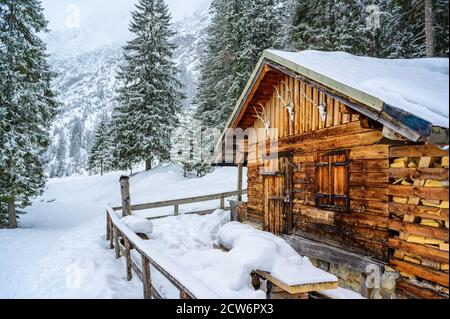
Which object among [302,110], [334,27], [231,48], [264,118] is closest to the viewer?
[302,110]

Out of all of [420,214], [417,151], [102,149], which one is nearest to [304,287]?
[420,214]

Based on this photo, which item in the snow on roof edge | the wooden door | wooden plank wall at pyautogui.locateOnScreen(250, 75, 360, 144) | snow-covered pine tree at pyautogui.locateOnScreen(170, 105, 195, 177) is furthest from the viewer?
snow-covered pine tree at pyautogui.locateOnScreen(170, 105, 195, 177)

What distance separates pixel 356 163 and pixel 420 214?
1811 millimetres

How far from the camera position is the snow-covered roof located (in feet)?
15.1

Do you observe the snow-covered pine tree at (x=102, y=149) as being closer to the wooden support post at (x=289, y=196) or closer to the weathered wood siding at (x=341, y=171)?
the wooden support post at (x=289, y=196)

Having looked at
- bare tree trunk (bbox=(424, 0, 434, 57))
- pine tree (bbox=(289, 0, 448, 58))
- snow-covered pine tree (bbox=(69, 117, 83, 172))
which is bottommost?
snow-covered pine tree (bbox=(69, 117, 83, 172))

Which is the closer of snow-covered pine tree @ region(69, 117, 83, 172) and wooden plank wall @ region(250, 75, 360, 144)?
wooden plank wall @ region(250, 75, 360, 144)

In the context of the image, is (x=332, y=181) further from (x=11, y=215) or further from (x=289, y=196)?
(x=11, y=215)

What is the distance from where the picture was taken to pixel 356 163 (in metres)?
6.82

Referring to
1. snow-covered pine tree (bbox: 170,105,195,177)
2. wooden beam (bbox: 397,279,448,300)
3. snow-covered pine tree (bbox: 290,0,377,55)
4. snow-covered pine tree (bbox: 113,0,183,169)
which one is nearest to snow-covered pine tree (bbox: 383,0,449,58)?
snow-covered pine tree (bbox: 290,0,377,55)

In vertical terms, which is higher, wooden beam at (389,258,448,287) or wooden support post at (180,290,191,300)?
wooden support post at (180,290,191,300)

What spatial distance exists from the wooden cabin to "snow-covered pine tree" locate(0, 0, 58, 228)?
37.8 feet

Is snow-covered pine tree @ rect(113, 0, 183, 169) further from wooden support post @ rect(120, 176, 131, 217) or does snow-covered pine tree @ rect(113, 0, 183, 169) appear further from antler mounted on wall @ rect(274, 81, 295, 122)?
antler mounted on wall @ rect(274, 81, 295, 122)

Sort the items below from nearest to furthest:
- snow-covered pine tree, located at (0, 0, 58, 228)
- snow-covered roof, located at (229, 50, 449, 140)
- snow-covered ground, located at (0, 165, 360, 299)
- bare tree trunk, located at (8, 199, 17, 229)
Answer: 1. snow-covered roof, located at (229, 50, 449, 140)
2. snow-covered ground, located at (0, 165, 360, 299)
3. snow-covered pine tree, located at (0, 0, 58, 228)
4. bare tree trunk, located at (8, 199, 17, 229)
